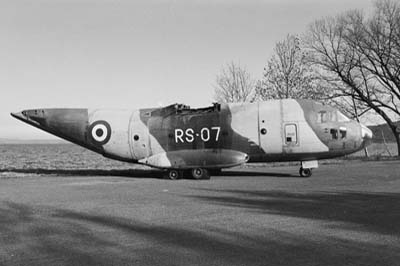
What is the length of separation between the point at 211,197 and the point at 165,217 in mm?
3092

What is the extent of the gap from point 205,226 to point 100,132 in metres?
12.8

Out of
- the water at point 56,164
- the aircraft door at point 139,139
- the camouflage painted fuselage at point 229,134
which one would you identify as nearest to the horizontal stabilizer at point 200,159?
the camouflage painted fuselage at point 229,134

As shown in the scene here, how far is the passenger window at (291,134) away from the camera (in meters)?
18.1

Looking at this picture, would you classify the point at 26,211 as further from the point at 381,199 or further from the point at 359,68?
the point at 359,68

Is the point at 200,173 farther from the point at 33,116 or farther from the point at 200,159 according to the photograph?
the point at 33,116

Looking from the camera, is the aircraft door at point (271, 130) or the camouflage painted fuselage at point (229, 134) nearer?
the camouflage painted fuselage at point (229, 134)

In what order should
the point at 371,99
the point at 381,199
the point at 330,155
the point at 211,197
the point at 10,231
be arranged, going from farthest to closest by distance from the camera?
the point at 371,99
the point at 330,155
the point at 211,197
the point at 381,199
the point at 10,231

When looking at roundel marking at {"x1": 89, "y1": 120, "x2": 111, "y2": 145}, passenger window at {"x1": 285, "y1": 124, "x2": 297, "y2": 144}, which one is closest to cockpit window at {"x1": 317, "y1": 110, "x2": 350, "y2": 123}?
passenger window at {"x1": 285, "y1": 124, "x2": 297, "y2": 144}

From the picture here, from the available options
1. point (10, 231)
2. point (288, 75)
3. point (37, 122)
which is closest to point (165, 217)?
point (10, 231)

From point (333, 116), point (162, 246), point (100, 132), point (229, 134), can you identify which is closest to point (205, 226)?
point (162, 246)

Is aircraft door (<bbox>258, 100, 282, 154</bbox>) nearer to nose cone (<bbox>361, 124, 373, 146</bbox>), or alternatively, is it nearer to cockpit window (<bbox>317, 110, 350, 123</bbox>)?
cockpit window (<bbox>317, 110, 350, 123</bbox>)

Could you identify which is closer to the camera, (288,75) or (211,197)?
(211,197)

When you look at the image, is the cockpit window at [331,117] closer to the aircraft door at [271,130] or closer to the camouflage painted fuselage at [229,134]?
the camouflage painted fuselage at [229,134]

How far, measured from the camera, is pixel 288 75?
129ft
